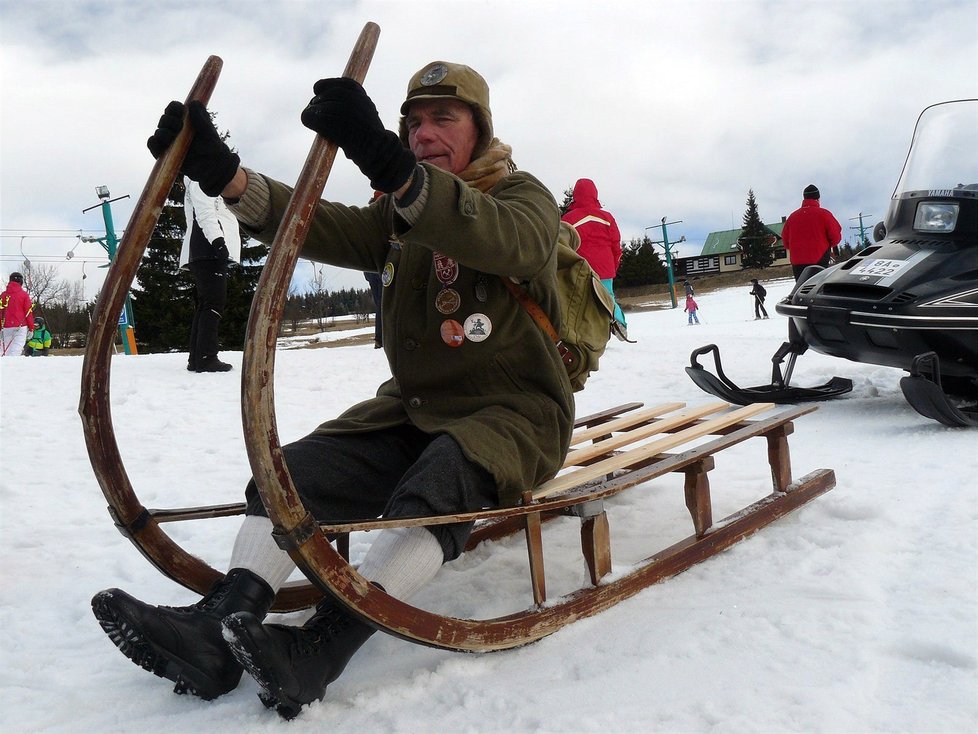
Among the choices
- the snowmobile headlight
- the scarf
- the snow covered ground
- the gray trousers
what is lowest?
the snow covered ground

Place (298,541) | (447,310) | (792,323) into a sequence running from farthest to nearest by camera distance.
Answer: (792,323), (447,310), (298,541)

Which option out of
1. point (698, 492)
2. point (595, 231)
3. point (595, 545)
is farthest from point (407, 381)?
point (595, 231)

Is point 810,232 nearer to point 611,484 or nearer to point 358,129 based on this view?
point 611,484

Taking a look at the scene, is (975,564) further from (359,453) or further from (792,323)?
(792,323)

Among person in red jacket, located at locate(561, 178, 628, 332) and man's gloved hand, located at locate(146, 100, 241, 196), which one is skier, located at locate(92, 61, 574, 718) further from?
person in red jacket, located at locate(561, 178, 628, 332)

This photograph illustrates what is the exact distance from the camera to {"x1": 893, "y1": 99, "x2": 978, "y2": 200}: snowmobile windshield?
17.2ft

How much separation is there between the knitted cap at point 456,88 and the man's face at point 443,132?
3 centimetres

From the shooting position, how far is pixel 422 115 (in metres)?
2.52

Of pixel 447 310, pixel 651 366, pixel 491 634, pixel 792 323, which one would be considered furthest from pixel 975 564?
pixel 651 366

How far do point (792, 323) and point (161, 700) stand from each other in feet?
16.0

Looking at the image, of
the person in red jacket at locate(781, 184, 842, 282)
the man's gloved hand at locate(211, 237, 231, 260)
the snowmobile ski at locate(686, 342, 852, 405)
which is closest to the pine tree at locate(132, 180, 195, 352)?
the man's gloved hand at locate(211, 237, 231, 260)

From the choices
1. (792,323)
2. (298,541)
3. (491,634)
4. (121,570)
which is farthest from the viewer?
(792,323)

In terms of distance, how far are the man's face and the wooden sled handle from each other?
65 cm

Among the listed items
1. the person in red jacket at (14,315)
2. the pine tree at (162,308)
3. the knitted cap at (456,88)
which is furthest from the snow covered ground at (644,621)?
the pine tree at (162,308)
